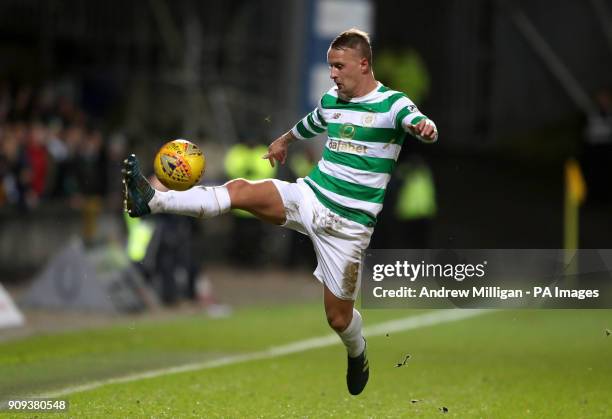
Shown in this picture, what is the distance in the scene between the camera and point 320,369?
13742mm

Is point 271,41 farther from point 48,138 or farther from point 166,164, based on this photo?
point 166,164

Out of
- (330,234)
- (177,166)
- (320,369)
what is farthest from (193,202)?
(320,369)

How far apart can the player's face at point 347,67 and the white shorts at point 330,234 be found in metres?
0.84

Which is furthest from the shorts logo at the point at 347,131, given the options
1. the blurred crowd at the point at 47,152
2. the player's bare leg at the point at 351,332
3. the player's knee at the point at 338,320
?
the blurred crowd at the point at 47,152

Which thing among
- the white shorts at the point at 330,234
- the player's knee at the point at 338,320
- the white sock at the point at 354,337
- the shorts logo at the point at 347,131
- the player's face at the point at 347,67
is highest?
the player's face at the point at 347,67

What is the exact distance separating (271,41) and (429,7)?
7.39 m

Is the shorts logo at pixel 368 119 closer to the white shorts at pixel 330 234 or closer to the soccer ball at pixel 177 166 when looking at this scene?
the white shorts at pixel 330 234

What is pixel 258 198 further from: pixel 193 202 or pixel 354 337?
pixel 354 337

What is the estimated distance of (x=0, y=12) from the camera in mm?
27703

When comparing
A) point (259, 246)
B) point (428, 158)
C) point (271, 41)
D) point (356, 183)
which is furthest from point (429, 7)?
point (356, 183)

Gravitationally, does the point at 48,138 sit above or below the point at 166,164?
below

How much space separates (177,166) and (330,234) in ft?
4.08

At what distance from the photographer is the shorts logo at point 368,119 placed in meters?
9.88

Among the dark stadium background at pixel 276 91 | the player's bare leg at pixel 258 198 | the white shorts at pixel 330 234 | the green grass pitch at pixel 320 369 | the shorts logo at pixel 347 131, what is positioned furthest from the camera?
the dark stadium background at pixel 276 91
